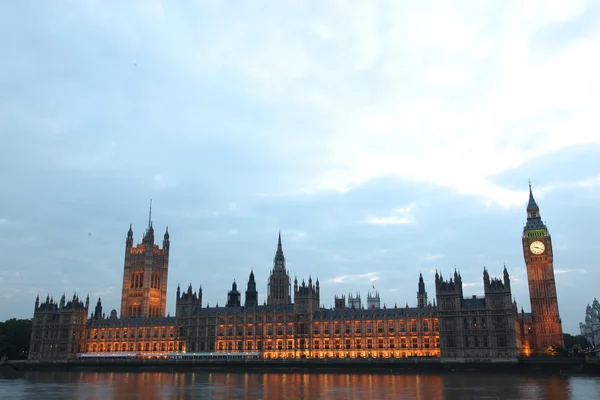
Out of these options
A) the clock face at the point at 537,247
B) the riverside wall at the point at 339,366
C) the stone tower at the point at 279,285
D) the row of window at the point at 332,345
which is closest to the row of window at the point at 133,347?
the riverside wall at the point at 339,366

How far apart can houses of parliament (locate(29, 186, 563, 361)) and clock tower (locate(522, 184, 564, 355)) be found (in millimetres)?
280

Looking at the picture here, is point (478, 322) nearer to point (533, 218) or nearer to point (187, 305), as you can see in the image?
point (533, 218)

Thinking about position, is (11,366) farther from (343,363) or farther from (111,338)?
(343,363)

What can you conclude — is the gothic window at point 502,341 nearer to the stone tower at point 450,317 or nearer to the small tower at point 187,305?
the stone tower at point 450,317

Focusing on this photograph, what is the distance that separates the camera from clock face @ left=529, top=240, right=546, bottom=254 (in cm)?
16975

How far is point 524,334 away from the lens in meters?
162

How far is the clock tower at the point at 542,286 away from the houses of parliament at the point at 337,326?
28cm

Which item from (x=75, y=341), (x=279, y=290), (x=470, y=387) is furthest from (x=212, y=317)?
(x=470, y=387)

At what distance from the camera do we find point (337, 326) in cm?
16075

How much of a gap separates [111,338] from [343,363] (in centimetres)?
8927

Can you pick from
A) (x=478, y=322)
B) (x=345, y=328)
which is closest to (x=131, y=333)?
(x=345, y=328)

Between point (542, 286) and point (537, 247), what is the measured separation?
12.2 meters

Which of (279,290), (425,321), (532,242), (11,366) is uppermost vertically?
(532,242)

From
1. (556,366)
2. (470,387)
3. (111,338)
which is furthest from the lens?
(111,338)
